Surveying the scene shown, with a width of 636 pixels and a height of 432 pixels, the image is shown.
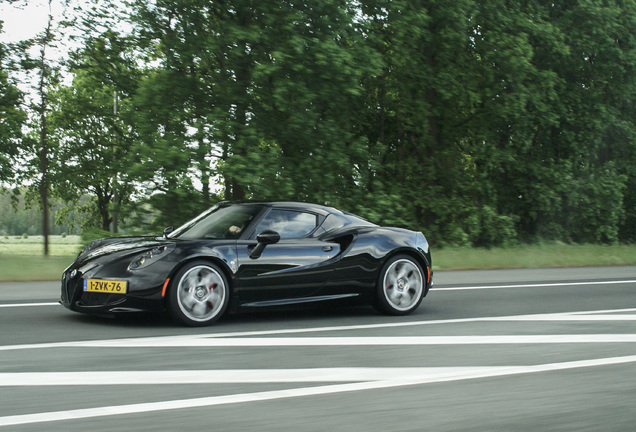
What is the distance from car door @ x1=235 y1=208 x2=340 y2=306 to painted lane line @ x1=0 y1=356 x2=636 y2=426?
9.28 feet

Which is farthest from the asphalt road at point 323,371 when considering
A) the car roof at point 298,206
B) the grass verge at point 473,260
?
the grass verge at point 473,260

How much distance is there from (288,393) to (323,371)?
0.72 m

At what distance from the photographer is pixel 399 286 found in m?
8.73

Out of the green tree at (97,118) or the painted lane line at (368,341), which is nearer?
the painted lane line at (368,341)

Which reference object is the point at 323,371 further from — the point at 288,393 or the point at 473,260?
the point at 473,260

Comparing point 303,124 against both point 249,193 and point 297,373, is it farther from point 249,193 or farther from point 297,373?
point 297,373

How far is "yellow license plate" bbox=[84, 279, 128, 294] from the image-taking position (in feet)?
23.3

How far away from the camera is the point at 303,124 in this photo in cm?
1839

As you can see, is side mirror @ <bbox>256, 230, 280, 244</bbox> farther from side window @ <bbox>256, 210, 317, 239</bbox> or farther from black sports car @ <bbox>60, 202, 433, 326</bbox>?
side window @ <bbox>256, 210, 317, 239</bbox>

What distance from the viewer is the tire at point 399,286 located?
8.58 metres

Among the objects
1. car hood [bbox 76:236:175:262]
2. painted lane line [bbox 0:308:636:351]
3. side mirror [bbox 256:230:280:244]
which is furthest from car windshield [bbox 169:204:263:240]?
painted lane line [bbox 0:308:636:351]

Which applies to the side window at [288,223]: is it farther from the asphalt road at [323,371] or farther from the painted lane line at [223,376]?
the painted lane line at [223,376]

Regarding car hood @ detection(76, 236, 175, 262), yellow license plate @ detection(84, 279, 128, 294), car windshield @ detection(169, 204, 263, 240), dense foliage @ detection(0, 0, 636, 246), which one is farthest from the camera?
dense foliage @ detection(0, 0, 636, 246)

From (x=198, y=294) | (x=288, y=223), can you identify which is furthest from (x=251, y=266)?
(x=288, y=223)
